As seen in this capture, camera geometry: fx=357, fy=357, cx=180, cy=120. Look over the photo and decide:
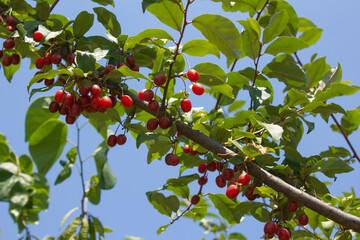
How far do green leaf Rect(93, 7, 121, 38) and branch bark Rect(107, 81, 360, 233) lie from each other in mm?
368

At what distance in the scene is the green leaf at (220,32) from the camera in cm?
141

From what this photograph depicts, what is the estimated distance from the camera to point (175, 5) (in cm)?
144

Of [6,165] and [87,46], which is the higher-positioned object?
[6,165]

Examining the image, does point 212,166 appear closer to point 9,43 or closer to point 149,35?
point 149,35

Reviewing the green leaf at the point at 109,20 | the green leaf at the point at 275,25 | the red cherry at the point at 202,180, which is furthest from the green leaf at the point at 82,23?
the red cherry at the point at 202,180

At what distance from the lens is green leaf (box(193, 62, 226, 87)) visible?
5.03ft

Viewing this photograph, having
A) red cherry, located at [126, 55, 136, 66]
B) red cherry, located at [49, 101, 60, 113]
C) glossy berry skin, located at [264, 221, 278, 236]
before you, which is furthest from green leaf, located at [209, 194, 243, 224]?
red cherry, located at [49, 101, 60, 113]

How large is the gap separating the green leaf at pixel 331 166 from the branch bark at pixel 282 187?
0.30 m

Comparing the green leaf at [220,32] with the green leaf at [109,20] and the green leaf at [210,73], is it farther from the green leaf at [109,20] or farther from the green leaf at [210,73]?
the green leaf at [109,20]

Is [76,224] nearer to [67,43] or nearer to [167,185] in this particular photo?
[167,185]

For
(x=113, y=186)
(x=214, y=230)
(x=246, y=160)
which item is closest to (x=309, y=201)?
(x=246, y=160)

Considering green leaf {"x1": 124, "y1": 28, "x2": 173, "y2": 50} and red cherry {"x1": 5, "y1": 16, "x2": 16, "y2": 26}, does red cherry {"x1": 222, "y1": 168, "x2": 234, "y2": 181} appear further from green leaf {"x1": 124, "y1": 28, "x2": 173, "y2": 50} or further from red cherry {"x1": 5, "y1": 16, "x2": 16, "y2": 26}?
red cherry {"x1": 5, "y1": 16, "x2": 16, "y2": 26}

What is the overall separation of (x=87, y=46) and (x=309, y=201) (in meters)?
1.21

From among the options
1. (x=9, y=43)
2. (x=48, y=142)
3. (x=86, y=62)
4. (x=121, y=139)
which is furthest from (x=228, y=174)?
(x=48, y=142)
